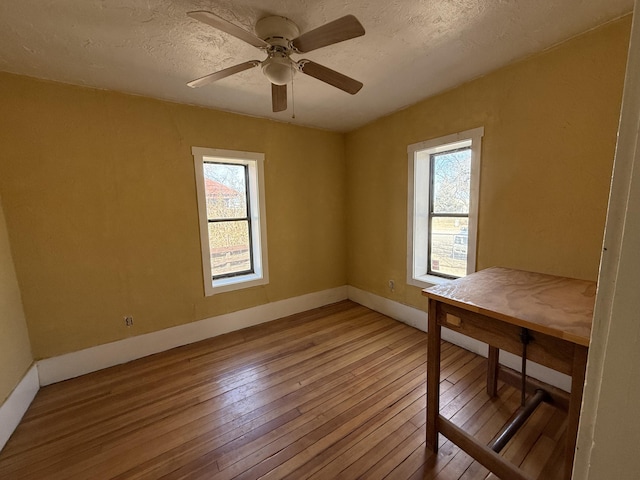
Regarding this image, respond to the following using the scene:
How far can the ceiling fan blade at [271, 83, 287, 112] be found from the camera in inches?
72.5

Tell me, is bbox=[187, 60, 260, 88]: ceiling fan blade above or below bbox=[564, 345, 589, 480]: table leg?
above

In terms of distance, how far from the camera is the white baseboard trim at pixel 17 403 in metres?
1.65

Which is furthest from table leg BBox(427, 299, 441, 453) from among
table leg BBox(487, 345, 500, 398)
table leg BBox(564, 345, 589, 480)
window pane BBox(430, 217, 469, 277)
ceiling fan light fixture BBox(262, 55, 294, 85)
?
ceiling fan light fixture BBox(262, 55, 294, 85)

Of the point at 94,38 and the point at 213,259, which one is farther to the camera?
the point at 213,259

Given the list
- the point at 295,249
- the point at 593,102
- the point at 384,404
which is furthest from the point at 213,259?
the point at 593,102

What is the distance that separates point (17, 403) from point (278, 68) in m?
2.82

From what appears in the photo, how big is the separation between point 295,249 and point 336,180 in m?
1.14

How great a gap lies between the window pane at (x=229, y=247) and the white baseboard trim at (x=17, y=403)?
5.17 feet

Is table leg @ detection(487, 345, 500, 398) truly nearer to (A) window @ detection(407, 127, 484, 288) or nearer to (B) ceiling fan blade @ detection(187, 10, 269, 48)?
(A) window @ detection(407, 127, 484, 288)

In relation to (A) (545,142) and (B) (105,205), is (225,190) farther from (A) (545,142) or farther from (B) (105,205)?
(A) (545,142)

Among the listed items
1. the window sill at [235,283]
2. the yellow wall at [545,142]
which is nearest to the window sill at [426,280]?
the yellow wall at [545,142]

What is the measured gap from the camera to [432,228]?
117 inches

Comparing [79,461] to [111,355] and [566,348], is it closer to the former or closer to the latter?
[111,355]

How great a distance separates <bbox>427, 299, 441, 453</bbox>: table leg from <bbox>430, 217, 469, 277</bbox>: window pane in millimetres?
1381
